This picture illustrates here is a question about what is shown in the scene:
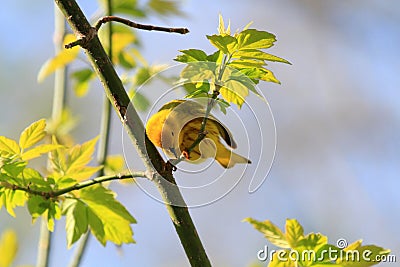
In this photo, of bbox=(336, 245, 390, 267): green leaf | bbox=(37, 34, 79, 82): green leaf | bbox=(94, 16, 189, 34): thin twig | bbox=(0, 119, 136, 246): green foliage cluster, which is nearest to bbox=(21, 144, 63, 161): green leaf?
bbox=(0, 119, 136, 246): green foliage cluster

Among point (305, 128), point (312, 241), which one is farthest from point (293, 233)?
point (305, 128)

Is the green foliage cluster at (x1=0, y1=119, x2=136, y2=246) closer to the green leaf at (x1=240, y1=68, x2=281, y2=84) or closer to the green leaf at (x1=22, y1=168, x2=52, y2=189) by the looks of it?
the green leaf at (x1=22, y1=168, x2=52, y2=189)

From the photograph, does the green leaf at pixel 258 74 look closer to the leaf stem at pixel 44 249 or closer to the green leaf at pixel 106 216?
the green leaf at pixel 106 216

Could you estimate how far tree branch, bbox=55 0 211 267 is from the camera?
1.14 ft

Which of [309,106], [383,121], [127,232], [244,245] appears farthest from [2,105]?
[127,232]

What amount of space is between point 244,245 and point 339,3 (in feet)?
5.11

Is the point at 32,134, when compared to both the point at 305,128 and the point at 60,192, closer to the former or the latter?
the point at 60,192

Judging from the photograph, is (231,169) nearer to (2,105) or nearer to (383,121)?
(2,105)

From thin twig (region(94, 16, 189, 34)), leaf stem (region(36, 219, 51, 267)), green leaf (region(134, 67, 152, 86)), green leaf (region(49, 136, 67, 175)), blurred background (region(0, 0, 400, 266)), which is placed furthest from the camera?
blurred background (region(0, 0, 400, 266))

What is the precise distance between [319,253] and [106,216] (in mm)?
159

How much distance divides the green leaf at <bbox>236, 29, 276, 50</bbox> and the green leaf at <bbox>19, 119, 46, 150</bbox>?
6.4 inches

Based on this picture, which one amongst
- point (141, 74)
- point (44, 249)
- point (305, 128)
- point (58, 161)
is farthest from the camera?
point (305, 128)

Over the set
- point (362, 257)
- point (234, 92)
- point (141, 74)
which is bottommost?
point (362, 257)

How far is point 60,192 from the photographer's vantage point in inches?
15.8
